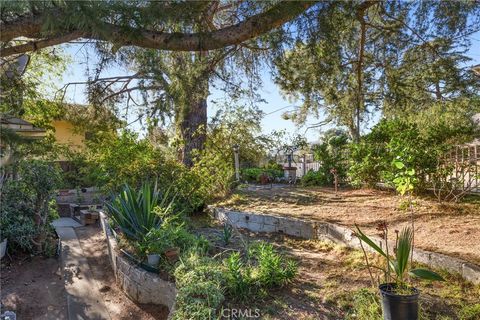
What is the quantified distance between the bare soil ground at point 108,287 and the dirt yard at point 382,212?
8.75ft

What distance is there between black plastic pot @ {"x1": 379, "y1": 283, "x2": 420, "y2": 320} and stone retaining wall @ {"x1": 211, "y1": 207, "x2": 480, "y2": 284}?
1086 millimetres

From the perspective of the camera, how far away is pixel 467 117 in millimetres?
9188

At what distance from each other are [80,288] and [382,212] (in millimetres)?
4611

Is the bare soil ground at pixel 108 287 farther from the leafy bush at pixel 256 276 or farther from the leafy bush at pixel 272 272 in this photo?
the leafy bush at pixel 272 272

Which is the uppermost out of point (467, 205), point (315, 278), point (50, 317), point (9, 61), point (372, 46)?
point (372, 46)

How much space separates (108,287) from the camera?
15.6 feet

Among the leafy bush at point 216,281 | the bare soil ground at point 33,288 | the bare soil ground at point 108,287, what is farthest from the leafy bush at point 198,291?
the bare soil ground at point 33,288

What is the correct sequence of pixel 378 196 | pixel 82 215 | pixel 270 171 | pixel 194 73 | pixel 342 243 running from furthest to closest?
1. pixel 270 171
2. pixel 82 215
3. pixel 378 196
4. pixel 194 73
5. pixel 342 243

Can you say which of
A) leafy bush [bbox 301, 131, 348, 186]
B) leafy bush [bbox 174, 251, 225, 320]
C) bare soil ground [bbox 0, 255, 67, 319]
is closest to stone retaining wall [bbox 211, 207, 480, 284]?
leafy bush [bbox 174, 251, 225, 320]

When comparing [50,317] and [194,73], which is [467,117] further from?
[50,317]

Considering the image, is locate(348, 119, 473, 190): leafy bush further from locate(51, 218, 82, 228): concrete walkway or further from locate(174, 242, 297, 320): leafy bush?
locate(51, 218, 82, 228): concrete walkway

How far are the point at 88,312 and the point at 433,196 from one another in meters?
5.93

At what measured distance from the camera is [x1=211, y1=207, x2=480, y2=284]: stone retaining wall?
11.2 ft

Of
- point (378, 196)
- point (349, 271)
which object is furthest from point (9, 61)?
point (378, 196)
